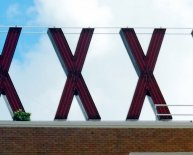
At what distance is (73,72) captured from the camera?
30094 mm

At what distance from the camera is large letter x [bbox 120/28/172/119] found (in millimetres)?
29609

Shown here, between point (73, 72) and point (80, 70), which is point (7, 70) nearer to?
point (73, 72)

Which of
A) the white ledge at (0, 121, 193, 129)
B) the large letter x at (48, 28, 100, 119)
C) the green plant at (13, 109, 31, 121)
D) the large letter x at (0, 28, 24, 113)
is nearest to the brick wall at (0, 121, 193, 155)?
→ the white ledge at (0, 121, 193, 129)

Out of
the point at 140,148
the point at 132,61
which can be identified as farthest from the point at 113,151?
the point at 132,61

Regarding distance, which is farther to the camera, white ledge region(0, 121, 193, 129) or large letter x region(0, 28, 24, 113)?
large letter x region(0, 28, 24, 113)

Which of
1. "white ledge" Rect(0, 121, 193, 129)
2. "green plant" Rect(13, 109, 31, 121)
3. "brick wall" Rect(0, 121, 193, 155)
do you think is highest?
"green plant" Rect(13, 109, 31, 121)

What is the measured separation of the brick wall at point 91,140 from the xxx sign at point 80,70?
1100 millimetres

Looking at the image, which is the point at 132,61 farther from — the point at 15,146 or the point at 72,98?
the point at 15,146

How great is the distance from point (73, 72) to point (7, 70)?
2890 millimetres

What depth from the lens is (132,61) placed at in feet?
102

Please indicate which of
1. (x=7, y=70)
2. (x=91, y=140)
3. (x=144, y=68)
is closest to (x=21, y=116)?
(x=7, y=70)

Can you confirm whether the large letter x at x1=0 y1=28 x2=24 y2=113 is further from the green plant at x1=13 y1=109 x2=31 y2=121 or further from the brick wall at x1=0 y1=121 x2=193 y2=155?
the brick wall at x1=0 y1=121 x2=193 y2=155

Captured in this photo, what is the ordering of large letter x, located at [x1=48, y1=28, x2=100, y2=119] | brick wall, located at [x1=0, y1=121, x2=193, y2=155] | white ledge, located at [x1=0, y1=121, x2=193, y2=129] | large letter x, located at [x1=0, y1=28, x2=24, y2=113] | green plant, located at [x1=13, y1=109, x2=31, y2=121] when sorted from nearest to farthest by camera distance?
brick wall, located at [x1=0, y1=121, x2=193, y2=155], white ledge, located at [x1=0, y1=121, x2=193, y2=129], green plant, located at [x1=13, y1=109, x2=31, y2=121], large letter x, located at [x1=0, y1=28, x2=24, y2=113], large letter x, located at [x1=48, y1=28, x2=100, y2=119]

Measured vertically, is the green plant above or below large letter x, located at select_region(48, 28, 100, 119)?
below
